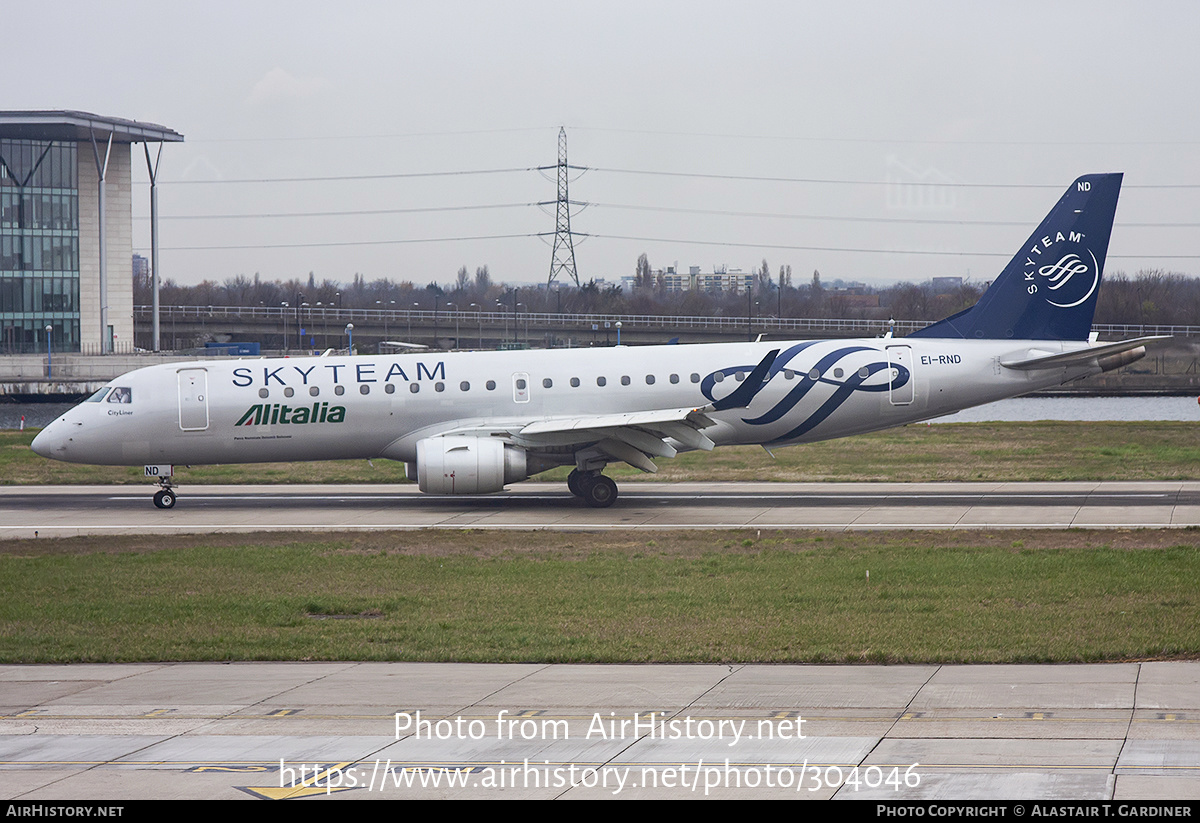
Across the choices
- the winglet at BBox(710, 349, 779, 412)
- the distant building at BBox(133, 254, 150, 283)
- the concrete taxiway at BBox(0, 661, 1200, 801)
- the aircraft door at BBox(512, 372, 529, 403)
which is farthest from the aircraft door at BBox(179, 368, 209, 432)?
the distant building at BBox(133, 254, 150, 283)

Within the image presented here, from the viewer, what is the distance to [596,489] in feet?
93.4

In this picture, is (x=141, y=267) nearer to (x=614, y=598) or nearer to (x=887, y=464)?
(x=887, y=464)

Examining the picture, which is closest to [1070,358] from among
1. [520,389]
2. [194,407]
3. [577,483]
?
[577,483]

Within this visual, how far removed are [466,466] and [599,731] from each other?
1738cm

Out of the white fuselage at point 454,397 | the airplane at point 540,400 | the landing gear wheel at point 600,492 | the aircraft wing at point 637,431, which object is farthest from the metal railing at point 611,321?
the landing gear wheel at point 600,492

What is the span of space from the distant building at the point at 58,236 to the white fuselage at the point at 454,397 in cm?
8189

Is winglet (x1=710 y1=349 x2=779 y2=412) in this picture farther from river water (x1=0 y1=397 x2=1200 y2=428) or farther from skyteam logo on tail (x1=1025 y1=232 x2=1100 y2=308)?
river water (x1=0 y1=397 x2=1200 y2=428)

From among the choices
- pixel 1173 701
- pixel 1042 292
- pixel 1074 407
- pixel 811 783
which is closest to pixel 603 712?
pixel 811 783

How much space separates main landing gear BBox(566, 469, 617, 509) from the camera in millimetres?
28484

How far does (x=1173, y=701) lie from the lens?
10742mm

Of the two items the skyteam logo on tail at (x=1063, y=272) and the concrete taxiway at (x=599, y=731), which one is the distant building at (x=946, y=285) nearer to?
the skyteam logo on tail at (x=1063, y=272)

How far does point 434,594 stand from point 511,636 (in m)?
3.37

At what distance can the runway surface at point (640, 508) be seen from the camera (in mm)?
25453

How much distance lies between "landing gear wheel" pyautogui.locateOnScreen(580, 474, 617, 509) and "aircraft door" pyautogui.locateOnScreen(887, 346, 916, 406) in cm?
737
